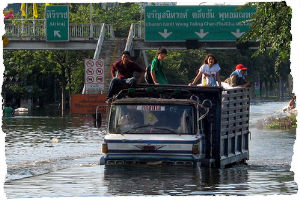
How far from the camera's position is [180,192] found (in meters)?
13.9

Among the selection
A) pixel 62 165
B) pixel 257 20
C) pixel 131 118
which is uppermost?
pixel 257 20

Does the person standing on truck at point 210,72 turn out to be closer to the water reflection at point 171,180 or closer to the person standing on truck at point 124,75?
the person standing on truck at point 124,75

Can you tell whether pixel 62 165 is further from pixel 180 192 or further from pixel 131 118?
pixel 180 192

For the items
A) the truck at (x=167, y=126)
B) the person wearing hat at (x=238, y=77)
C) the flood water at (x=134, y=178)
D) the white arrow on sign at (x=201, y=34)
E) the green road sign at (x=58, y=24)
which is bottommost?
the flood water at (x=134, y=178)

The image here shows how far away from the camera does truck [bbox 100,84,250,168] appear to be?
54.0 ft

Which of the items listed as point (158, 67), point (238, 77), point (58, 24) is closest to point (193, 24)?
point (58, 24)

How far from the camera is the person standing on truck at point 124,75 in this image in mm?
17703

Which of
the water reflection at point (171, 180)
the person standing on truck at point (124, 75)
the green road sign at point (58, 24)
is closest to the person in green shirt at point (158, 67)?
the person standing on truck at point (124, 75)

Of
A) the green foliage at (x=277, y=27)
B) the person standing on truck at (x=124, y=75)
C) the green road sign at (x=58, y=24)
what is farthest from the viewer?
the green road sign at (x=58, y=24)

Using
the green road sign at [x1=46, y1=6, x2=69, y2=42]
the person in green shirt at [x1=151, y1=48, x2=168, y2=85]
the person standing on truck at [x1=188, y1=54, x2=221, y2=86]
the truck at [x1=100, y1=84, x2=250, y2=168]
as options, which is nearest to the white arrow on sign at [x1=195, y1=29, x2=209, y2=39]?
the green road sign at [x1=46, y1=6, x2=69, y2=42]

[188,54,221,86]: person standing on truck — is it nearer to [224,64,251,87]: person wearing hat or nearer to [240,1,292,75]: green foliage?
[224,64,251,87]: person wearing hat

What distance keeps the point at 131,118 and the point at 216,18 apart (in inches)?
1360

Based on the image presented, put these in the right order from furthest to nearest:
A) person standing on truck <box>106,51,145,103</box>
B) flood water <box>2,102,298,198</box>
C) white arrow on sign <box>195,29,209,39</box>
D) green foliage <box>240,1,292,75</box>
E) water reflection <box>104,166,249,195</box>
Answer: white arrow on sign <box>195,29,209,39</box> < green foliage <box>240,1,292,75</box> < person standing on truck <box>106,51,145,103</box> < water reflection <box>104,166,249,195</box> < flood water <box>2,102,298,198</box>

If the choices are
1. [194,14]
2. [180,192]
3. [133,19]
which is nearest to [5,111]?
[194,14]
